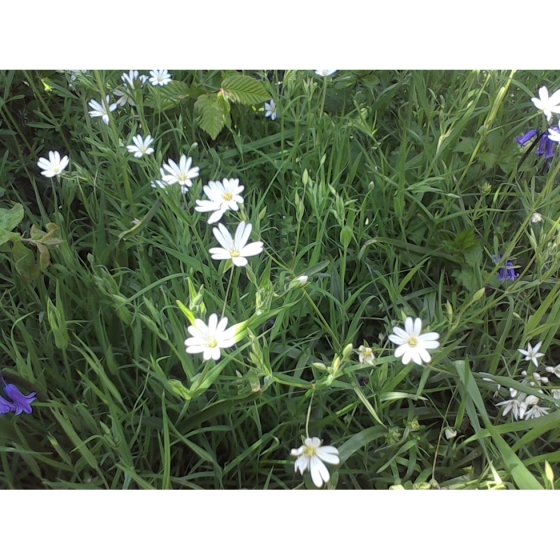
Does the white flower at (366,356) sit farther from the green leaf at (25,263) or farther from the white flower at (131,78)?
the white flower at (131,78)

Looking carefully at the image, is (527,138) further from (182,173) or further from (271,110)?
(182,173)

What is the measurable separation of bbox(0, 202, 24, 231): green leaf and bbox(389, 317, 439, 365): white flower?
621 mm

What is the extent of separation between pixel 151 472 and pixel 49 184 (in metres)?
0.69

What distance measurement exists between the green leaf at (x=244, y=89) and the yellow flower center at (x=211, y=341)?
0.57m

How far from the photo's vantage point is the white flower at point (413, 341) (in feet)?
2.32

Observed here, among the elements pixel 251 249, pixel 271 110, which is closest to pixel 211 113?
pixel 271 110

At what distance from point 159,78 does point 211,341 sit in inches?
28.5

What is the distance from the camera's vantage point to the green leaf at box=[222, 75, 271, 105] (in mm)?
1034

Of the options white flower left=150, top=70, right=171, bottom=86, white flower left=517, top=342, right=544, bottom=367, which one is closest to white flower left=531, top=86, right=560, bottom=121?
white flower left=517, top=342, right=544, bottom=367

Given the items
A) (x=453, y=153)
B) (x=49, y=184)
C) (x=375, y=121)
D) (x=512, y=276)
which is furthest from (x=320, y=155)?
(x=49, y=184)

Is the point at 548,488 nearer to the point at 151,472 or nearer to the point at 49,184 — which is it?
the point at 151,472

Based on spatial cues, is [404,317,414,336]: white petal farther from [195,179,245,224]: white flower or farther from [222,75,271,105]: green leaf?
[222,75,271,105]: green leaf

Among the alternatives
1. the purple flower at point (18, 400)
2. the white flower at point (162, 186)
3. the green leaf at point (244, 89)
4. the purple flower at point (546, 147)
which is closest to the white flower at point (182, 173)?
the white flower at point (162, 186)

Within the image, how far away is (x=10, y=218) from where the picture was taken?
0.86 metres
